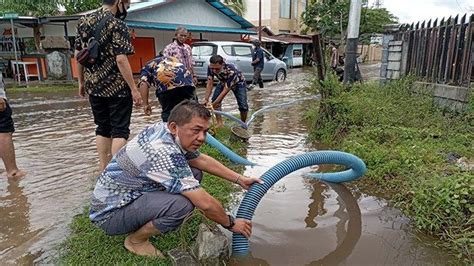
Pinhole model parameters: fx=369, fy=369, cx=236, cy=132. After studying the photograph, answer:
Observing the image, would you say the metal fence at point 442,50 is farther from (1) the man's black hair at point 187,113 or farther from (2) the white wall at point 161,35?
(2) the white wall at point 161,35

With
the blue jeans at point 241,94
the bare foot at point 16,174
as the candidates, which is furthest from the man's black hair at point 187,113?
the blue jeans at point 241,94

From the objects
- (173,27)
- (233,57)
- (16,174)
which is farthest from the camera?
(173,27)

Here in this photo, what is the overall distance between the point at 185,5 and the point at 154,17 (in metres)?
2.13

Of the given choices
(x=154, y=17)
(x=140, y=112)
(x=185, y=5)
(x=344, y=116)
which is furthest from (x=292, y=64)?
(x=344, y=116)

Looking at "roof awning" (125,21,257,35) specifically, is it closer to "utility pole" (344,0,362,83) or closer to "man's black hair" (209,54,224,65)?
"utility pole" (344,0,362,83)

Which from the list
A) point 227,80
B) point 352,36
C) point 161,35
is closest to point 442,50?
point 352,36

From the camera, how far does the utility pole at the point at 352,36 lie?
7713mm

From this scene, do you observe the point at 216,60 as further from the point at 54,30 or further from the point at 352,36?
the point at 54,30

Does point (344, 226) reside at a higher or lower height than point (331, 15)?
lower

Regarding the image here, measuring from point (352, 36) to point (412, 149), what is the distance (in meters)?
4.34

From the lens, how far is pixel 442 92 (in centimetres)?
614

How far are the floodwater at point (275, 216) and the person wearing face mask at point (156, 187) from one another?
566 millimetres

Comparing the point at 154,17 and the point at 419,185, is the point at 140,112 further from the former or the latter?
Result: the point at 154,17

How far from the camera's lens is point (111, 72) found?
3.44 meters
